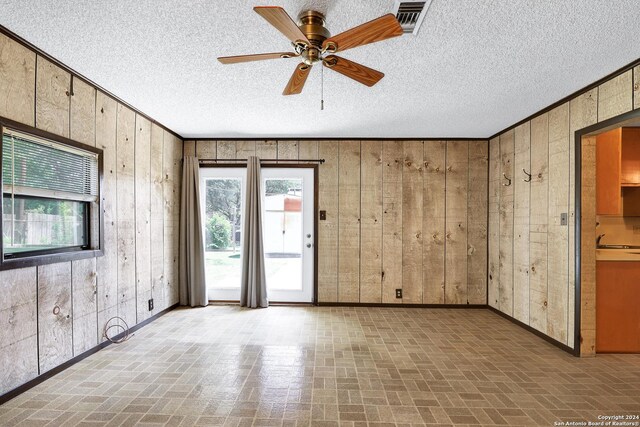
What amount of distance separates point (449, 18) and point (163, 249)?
4.20 m

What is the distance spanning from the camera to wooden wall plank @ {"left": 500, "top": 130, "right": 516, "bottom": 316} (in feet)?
13.9

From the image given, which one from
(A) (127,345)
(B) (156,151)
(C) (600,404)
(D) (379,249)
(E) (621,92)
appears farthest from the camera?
(D) (379,249)

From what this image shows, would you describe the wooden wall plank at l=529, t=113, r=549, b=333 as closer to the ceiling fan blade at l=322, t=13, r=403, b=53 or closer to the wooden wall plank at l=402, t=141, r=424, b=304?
the wooden wall plank at l=402, t=141, r=424, b=304

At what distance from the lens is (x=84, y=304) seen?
2916 millimetres

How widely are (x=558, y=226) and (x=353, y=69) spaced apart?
2.86 meters

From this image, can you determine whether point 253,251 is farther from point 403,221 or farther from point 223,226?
point 403,221

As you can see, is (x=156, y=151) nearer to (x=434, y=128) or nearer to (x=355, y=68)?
(x=355, y=68)

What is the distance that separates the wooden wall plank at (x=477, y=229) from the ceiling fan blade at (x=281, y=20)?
12.9 ft

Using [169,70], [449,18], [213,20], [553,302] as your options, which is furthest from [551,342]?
[169,70]

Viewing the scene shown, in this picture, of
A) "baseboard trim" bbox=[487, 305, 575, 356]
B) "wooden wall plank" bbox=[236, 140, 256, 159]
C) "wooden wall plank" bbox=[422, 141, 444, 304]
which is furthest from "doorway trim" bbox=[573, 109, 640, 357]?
"wooden wall plank" bbox=[236, 140, 256, 159]

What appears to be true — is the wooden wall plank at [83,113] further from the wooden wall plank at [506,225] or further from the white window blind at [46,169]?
the wooden wall plank at [506,225]

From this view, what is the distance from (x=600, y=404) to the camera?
7.49ft

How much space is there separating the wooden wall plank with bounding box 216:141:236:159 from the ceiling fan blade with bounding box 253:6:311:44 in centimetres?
334

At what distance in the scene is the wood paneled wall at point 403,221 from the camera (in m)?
4.81
